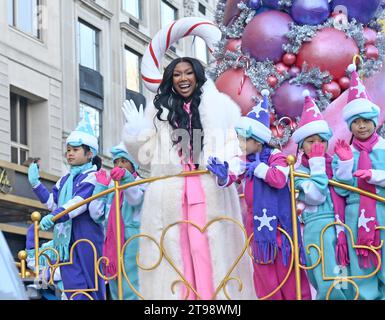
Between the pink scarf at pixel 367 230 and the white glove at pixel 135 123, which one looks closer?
the pink scarf at pixel 367 230

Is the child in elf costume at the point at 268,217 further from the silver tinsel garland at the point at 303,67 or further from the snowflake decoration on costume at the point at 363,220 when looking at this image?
the silver tinsel garland at the point at 303,67

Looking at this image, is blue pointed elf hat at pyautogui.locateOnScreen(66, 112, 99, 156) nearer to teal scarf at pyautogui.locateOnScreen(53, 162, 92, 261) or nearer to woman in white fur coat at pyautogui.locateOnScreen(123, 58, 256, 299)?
teal scarf at pyautogui.locateOnScreen(53, 162, 92, 261)

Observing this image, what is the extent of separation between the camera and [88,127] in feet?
26.1

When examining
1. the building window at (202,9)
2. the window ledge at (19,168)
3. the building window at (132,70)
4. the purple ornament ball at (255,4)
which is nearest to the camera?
the purple ornament ball at (255,4)

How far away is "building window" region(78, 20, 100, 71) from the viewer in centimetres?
2344

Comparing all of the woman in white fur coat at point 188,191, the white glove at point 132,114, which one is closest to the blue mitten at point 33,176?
the white glove at point 132,114

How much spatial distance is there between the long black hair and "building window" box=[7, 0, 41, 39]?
1407 cm

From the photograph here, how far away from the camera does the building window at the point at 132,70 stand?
25.4m

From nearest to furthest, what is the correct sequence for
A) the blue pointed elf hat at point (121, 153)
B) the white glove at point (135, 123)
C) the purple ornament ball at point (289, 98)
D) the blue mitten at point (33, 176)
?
the white glove at point (135, 123) < the blue mitten at point (33, 176) < the blue pointed elf hat at point (121, 153) < the purple ornament ball at point (289, 98)

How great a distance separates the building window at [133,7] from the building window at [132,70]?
111cm

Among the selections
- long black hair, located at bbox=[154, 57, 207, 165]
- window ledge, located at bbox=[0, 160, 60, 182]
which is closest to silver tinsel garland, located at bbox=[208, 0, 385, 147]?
long black hair, located at bbox=[154, 57, 207, 165]

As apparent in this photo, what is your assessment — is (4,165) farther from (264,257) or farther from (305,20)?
(264,257)

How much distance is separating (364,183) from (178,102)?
1.38 metres

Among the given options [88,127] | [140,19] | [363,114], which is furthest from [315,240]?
[140,19]
